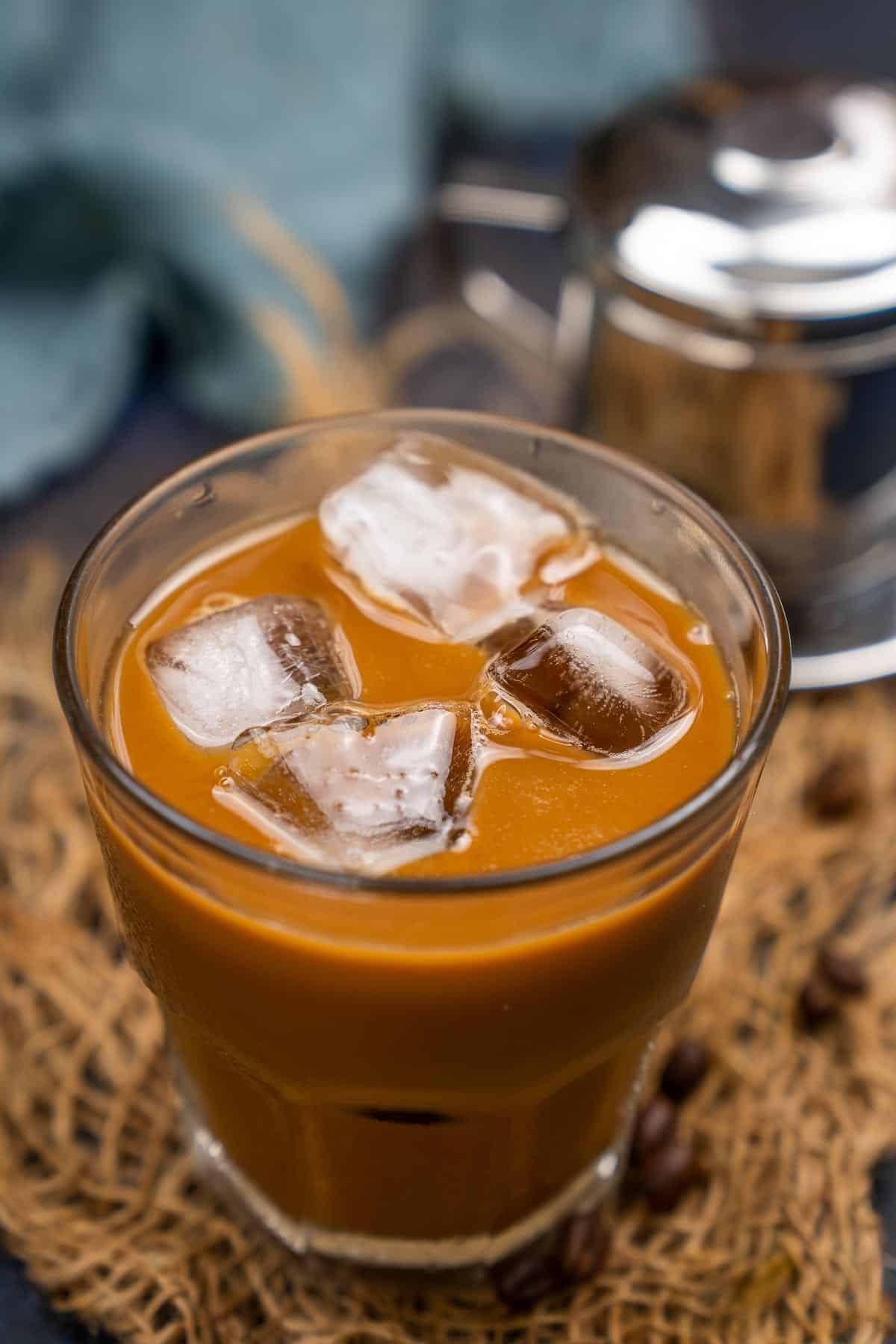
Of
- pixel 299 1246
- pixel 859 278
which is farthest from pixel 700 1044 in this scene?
pixel 859 278

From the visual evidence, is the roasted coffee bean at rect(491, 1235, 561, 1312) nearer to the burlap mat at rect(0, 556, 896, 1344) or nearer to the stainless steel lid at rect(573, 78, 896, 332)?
the burlap mat at rect(0, 556, 896, 1344)

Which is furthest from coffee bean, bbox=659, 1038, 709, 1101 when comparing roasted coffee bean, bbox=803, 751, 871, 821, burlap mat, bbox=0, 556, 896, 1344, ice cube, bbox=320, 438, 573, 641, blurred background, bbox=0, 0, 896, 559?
blurred background, bbox=0, 0, 896, 559

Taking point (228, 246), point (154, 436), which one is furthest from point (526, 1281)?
point (228, 246)

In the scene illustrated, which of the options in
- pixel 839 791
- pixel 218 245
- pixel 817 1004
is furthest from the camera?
pixel 218 245

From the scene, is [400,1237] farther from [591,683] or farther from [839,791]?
[839,791]

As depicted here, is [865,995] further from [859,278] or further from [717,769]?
[859,278]
